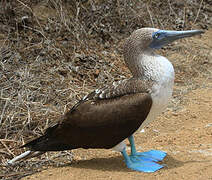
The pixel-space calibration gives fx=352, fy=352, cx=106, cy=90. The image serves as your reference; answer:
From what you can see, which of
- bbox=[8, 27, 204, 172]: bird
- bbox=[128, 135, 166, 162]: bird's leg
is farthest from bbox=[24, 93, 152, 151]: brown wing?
bbox=[128, 135, 166, 162]: bird's leg

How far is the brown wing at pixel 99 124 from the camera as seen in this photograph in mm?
3443

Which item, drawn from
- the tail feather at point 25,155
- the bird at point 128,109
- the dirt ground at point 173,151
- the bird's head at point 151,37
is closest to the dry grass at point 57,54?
the tail feather at point 25,155

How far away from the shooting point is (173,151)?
13.4 feet

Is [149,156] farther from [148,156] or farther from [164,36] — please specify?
[164,36]

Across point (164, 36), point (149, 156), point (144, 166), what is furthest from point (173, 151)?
point (164, 36)

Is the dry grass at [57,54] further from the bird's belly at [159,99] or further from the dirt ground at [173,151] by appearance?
the bird's belly at [159,99]

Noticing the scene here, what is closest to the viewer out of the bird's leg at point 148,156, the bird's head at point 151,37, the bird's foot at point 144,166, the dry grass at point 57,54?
the bird's foot at point 144,166

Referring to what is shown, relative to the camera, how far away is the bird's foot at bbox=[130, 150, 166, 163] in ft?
12.4

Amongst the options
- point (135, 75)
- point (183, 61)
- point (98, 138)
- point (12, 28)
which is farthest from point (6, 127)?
point (183, 61)

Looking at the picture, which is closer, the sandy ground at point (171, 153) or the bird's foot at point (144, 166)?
the sandy ground at point (171, 153)

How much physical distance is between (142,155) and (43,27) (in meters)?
4.38

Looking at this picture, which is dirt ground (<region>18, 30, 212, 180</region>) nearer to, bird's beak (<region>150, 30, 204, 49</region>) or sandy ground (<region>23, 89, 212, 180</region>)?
sandy ground (<region>23, 89, 212, 180</region>)

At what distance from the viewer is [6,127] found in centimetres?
463

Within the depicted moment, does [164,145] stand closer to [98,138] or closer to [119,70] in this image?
[98,138]
